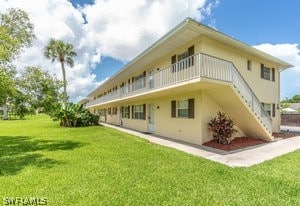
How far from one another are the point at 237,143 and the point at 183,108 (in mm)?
3676

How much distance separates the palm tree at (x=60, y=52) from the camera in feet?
102

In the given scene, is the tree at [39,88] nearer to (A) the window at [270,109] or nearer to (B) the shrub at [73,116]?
(B) the shrub at [73,116]

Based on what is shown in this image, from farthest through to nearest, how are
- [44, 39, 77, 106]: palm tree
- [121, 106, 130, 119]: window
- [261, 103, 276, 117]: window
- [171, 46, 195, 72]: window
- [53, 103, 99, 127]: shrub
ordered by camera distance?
[44, 39, 77, 106]: palm tree, [53, 103, 99, 127]: shrub, [121, 106, 130, 119]: window, [261, 103, 276, 117]: window, [171, 46, 195, 72]: window

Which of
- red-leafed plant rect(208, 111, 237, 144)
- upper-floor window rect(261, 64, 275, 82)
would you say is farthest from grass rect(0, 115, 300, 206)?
upper-floor window rect(261, 64, 275, 82)

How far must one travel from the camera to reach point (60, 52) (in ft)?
103

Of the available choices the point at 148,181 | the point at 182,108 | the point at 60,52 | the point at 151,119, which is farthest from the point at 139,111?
the point at 60,52

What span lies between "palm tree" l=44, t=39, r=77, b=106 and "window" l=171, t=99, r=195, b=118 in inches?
956

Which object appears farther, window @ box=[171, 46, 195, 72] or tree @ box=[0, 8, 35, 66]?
window @ box=[171, 46, 195, 72]

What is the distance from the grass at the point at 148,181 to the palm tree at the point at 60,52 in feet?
86.5

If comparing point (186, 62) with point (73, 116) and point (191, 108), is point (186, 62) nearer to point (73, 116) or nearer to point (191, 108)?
point (191, 108)

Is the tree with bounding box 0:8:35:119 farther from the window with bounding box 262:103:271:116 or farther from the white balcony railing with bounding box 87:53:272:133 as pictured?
the window with bounding box 262:103:271:116

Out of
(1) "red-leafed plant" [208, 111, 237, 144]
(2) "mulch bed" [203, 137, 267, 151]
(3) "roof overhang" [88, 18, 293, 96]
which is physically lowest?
(2) "mulch bed" [203, 137, 267, 151]

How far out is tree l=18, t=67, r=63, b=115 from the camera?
11.8 metres

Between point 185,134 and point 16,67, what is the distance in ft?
35.0
